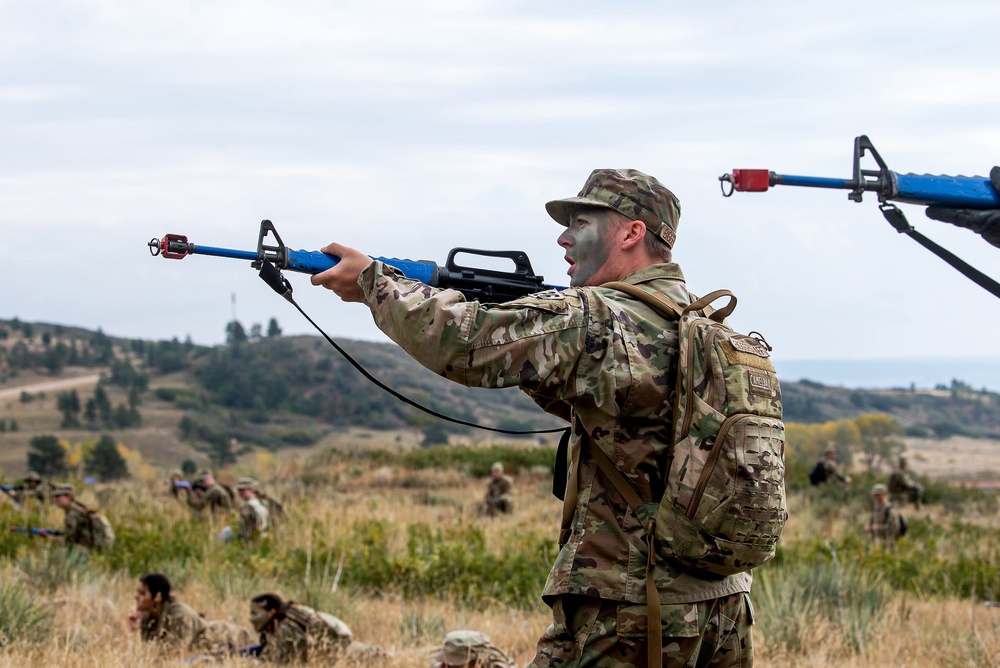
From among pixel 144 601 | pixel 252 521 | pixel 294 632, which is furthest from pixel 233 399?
pixel 294 632

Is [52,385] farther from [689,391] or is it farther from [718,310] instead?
[689,391]

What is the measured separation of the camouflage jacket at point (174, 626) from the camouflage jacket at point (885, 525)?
10.0m

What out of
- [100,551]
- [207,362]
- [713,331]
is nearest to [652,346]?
[713,331]

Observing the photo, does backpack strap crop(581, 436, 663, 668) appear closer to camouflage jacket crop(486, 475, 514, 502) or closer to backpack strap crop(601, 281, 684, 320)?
backpack strap crop(601, 281, 684, 320)

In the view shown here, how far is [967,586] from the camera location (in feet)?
37.4

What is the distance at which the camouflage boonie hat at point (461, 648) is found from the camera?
6906 millimetres

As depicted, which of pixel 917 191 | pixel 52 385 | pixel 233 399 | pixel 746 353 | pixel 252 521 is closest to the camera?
pixel 746 353

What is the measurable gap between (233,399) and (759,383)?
7286 cm

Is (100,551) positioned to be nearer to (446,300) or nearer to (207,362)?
(446,300)

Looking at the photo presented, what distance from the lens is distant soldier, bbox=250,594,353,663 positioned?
779 cm

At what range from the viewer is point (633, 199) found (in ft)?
11.7

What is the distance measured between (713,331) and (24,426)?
61091 mm

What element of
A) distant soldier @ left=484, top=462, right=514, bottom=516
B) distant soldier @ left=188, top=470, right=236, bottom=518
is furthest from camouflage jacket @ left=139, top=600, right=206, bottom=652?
distant soldier @ left=484, top=462, right=514, bottom=516

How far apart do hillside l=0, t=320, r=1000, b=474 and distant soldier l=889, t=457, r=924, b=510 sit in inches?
1248
